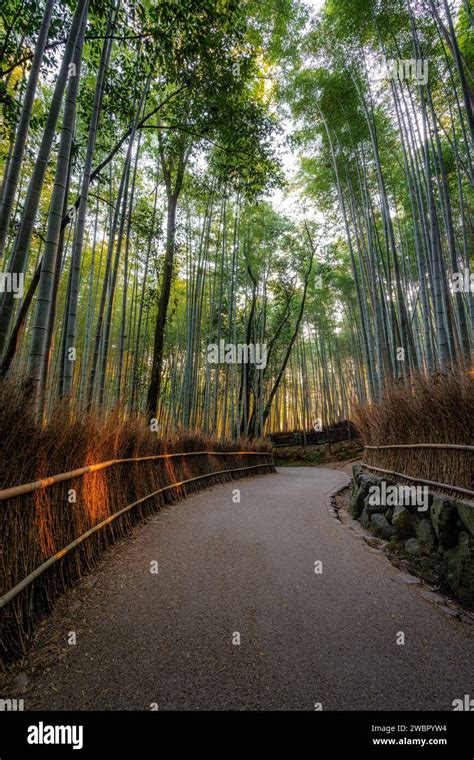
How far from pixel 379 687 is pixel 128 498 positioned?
2485 millimetres

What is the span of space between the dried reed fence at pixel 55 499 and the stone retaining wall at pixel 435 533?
7.80ft

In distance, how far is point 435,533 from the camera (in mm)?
2283

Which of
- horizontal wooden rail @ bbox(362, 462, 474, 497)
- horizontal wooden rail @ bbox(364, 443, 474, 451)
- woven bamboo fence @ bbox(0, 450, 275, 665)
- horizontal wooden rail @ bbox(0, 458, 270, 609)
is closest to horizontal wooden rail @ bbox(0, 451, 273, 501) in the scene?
woven bamboo fence @ bbox(0, 450, 275, 665)

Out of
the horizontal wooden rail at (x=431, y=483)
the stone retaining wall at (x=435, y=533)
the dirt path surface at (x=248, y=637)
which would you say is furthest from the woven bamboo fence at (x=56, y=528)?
the horizontal wooden rail at (x=431, y=483)

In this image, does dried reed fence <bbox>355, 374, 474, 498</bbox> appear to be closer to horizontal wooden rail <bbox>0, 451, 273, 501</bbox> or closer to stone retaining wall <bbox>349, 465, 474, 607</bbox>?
stone retaining wall <bbox>349, 465, 474, 607</bbox>

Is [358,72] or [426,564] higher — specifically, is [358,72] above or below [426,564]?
above

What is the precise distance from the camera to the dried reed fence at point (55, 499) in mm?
1369

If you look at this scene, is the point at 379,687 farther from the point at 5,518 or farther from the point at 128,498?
the point at 128,498

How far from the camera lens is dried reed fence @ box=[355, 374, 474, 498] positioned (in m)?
2.38

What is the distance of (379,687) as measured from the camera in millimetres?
1179

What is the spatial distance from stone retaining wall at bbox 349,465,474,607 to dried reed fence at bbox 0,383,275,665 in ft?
7.80

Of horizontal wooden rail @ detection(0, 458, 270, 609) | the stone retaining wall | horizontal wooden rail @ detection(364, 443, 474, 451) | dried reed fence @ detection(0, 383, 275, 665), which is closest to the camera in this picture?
horizontal wooden rail @ detection(0, 458, 270, 609)
